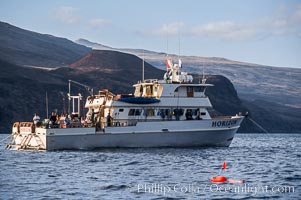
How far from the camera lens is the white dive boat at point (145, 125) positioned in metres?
60.9

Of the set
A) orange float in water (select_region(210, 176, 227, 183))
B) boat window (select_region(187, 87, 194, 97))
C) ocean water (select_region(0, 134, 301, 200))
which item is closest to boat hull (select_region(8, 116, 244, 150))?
ocean water (select_region(0, 134, 301, 200))

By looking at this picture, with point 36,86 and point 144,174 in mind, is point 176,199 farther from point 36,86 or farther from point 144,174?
point 36,86

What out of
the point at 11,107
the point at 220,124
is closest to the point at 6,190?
the point at 220,124

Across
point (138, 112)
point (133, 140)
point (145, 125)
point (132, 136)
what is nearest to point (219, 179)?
point (145, 125)

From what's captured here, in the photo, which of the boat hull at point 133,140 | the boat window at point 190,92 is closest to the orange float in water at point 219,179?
the boat hull at point 133,140

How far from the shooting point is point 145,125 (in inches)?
2432

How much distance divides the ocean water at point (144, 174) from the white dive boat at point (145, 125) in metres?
1.66

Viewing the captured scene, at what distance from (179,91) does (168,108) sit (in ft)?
6.04

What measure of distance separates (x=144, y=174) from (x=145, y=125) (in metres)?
19.2

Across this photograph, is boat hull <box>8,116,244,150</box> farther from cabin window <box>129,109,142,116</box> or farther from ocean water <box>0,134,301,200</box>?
cabin window <box>129,109,142,116</box>

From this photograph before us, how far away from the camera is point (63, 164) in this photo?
48.8 m

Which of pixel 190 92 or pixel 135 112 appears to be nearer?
pixel 135 112

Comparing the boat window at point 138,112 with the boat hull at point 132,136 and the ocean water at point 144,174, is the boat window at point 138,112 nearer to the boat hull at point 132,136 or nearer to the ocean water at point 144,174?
the boat hull at point 132,136

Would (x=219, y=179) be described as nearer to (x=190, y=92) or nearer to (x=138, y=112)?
(x=138, y=112)
